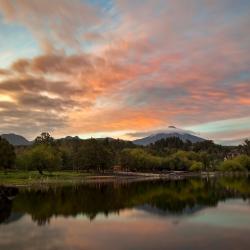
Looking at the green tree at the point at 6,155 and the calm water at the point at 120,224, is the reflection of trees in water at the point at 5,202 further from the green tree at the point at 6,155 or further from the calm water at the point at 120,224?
the green tree at the point at 6,155

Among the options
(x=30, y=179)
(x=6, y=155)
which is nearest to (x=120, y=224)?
(x=30, y=179)

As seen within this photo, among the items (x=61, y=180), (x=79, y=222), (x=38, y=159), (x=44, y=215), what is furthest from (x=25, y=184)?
(x=79, y=222)

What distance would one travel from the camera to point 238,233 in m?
39.9

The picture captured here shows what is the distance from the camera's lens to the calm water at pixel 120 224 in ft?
116

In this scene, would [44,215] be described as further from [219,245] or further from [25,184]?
[25,184]

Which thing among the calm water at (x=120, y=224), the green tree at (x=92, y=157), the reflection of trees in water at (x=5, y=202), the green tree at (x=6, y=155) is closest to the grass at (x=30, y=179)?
the green tree at (x=6, y=155)

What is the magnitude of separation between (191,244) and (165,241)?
8.46ft

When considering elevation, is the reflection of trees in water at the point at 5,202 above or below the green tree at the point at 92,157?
below

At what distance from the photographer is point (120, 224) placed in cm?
4584

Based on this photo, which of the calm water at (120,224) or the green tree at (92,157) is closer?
the calm water at (120,224)

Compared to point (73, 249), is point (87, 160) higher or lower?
higher

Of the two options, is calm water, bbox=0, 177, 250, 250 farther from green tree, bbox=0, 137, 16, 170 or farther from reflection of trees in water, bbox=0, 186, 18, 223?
green tree, bbox=0, 137, 16, 170

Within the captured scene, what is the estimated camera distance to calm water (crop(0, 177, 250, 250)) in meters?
35.2

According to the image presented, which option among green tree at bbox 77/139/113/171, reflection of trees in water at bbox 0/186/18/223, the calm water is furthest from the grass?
green tree at bbox 77/139/113/171
